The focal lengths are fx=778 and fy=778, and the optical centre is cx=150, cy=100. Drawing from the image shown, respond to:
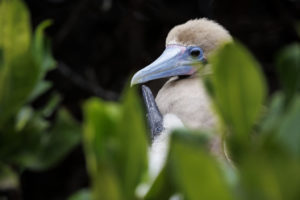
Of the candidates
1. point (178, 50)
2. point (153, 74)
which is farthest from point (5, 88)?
point (178, 50)

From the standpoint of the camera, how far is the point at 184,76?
260 cm

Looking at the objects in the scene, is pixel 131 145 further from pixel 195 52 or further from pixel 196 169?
pixel 195 52

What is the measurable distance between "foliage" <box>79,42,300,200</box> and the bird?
128 centimetres

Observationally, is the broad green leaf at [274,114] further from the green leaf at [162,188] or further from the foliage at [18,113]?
the foliage at [18,113]

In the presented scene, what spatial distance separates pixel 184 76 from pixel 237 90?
6.05 feet

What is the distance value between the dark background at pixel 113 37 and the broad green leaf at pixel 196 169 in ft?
9.84

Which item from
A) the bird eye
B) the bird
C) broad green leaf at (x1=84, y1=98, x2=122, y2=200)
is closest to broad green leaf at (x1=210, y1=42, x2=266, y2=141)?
broad green leaf at (x1=84, y1=98, x2=122, y2=200)

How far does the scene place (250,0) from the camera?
389 centimetres

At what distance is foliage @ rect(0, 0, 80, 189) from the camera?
33.6 inches

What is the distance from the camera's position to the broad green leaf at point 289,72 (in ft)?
2.42

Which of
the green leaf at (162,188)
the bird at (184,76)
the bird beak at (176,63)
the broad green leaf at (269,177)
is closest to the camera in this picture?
the broad green leaf at (269,177)

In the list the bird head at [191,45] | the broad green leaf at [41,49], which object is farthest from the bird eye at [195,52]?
the broad green leaf at [41,49]

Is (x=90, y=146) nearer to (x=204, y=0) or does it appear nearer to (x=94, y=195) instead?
(x=94, y=195)

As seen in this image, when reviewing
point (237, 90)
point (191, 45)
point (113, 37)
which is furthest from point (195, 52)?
point (237, 90)
